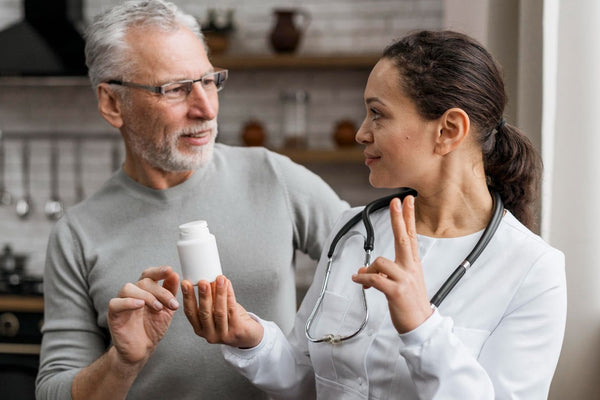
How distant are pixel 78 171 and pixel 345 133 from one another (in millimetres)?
1493

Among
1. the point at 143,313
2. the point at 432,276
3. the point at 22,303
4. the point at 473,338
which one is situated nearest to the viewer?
the point at 473,338

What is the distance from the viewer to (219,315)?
139 centimetres

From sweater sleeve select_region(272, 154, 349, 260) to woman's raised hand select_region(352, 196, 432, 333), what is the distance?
0.64 m

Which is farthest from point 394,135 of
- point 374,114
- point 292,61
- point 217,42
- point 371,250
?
point 217,42

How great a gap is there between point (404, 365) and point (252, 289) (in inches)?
20.9

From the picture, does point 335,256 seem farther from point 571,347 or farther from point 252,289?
point 571,347

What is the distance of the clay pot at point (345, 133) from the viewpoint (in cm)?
376

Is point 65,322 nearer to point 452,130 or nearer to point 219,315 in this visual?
point 219,315

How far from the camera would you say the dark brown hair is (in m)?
1.32

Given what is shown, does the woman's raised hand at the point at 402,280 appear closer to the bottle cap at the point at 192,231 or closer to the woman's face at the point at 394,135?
the woman's face at the point at 394,135

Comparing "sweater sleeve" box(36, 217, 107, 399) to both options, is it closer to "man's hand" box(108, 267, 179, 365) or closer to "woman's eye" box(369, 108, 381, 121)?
"man's hand" box(108, 267, 179, 365)

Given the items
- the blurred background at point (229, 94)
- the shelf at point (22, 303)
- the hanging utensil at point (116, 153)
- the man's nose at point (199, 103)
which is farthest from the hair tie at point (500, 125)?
the hanging utensil at point (116, 153)

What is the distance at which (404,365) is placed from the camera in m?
1.32

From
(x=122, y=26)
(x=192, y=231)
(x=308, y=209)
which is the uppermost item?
(x=122, y=26)
